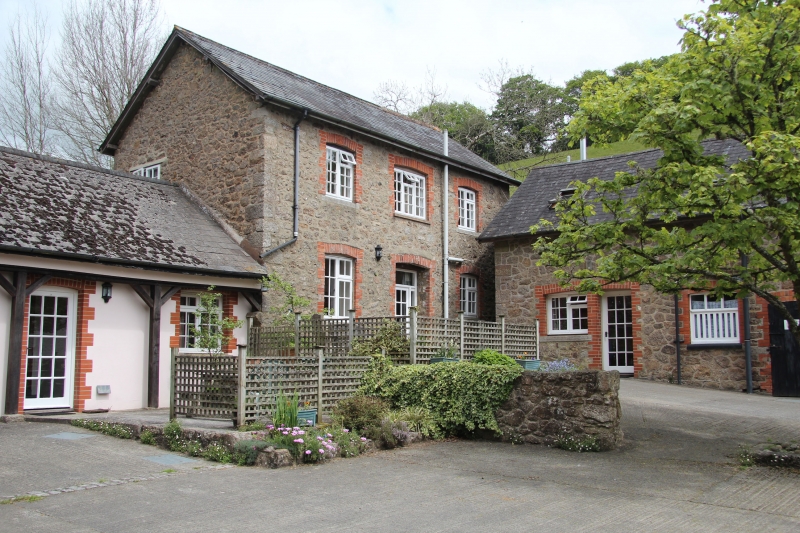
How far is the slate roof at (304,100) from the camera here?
16438 mm

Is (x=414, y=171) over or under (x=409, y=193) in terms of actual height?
over

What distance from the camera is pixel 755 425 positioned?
11391mm

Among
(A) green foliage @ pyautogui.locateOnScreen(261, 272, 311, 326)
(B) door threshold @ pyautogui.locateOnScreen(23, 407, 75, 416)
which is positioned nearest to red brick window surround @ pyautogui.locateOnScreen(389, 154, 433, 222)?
(A) green foliage @ pyautogui.locateOnScreen(261, 272, 311, 326)

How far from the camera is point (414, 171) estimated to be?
64.7 feet

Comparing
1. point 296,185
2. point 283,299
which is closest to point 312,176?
point 296,185

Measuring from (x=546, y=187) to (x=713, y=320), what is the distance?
6.58m

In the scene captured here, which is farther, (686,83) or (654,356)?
(654,356)

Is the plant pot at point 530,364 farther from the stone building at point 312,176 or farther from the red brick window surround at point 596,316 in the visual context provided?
the stone building at point 312,176

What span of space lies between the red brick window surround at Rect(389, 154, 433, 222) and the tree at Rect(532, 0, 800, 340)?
9090 millimetres

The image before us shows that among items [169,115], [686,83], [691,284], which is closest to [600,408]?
[691,284]

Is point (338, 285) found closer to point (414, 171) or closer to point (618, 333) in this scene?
point (414, 171)

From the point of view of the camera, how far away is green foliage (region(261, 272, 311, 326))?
14516 millimetres

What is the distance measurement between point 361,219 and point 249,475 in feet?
33.9

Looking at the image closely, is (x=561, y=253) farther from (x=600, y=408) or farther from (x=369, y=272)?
(x=369, y=272)
